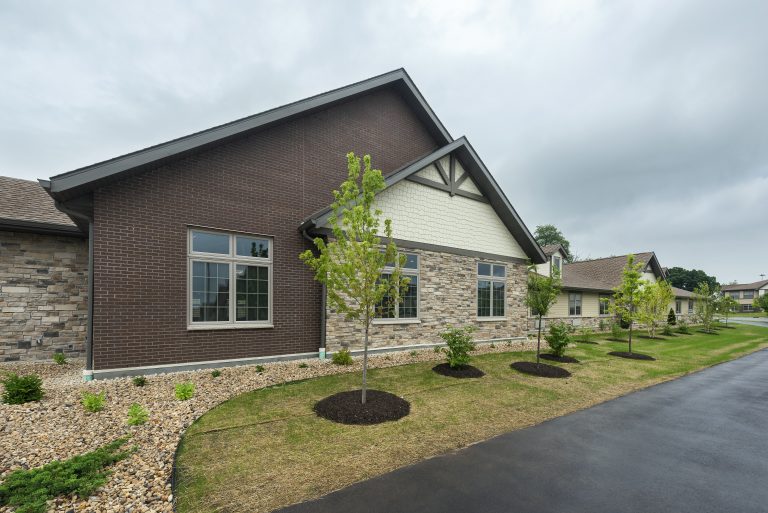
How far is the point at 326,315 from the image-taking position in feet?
33.1

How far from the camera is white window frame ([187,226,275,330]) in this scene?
857 cm

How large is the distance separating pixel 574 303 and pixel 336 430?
72.4 feet

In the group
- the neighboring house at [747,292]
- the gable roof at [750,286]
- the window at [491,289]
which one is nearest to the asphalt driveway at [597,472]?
the window at [491,289]

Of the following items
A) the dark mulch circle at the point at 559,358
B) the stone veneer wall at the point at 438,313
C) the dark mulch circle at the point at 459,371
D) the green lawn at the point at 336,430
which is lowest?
the dark mulch circle at the point at 559,358

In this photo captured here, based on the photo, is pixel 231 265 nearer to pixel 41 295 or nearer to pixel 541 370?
pixel 41 295

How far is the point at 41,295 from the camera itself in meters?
9.34

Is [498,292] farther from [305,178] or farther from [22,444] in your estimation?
[22,444]

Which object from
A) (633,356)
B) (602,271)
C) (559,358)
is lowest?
(633,356)

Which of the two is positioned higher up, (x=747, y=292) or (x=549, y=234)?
(x=549, y=234)

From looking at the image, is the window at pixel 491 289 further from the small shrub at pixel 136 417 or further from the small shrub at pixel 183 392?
the small shrub at pixel 136 417

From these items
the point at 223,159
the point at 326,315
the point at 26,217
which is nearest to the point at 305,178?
the point at 223,159

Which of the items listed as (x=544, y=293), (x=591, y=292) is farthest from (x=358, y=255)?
(x=591, y=292)

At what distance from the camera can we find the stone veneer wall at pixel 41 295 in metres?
9.05

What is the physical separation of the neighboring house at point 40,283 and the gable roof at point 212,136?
346cm
